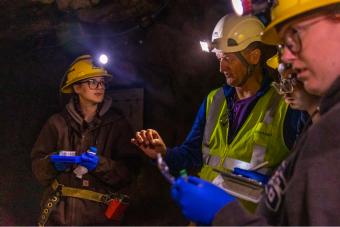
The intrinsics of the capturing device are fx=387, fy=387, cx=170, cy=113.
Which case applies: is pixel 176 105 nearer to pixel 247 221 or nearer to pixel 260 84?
pixel 260 84

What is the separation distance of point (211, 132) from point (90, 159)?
4.27ft

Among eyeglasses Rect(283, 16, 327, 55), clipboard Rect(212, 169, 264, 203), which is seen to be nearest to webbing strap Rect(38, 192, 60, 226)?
clipboard Rect(212, 169, 264, 203)

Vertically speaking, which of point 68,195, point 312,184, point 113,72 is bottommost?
point 68,195

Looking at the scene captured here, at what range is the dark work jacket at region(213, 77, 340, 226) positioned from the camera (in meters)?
1.32

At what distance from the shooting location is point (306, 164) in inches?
53.9

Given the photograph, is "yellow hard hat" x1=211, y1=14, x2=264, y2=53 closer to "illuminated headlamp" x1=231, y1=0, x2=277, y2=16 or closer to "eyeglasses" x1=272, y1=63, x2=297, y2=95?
"eyeglasses" x1=272, y1=63, x2=297, y2=95

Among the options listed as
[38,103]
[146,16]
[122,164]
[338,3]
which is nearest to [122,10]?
[146,16]

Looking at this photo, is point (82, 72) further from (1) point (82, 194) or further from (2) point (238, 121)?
(2) point (238, 121)

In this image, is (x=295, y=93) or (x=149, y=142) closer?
(x=295, y=93)

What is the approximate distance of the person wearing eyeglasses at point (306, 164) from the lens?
4.38 ft

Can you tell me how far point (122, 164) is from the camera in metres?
4.10

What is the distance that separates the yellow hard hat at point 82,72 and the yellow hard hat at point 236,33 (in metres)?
1.49

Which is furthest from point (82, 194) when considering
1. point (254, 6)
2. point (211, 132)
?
point (254, 6)

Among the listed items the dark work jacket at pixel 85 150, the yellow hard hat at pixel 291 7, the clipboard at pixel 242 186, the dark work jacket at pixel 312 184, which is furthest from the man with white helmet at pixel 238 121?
the dark work jacket at pixel 312 184
